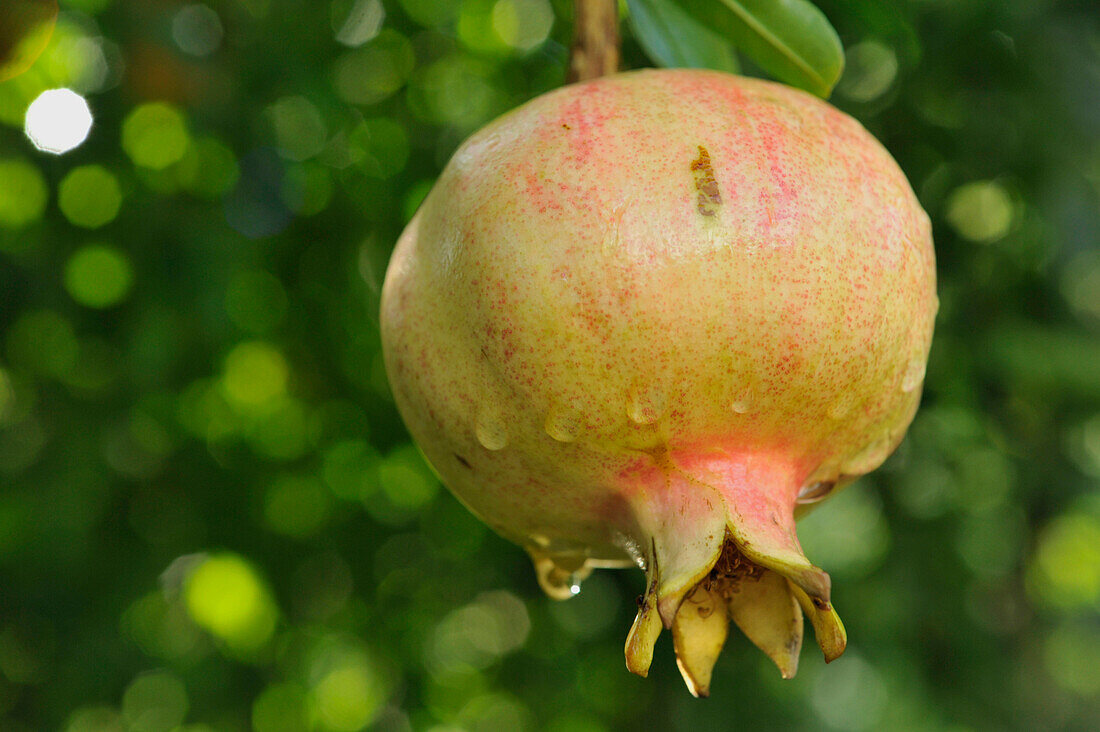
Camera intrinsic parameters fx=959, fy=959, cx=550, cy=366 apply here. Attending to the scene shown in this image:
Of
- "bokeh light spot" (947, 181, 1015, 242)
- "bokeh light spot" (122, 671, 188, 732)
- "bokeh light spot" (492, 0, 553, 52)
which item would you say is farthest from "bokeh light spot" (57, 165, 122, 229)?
"bokeh light spot" (947, 181, 1015, 242)

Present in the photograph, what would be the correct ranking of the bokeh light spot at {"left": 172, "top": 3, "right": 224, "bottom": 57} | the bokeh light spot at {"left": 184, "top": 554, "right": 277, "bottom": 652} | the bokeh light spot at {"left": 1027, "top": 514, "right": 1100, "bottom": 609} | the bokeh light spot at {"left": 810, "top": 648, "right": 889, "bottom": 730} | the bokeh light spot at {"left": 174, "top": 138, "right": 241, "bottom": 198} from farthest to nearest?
the bokeh light spot at {"left": 1027, "top": 514, "right": 1100, "bottom": 609} < the bokeh light spot at {"left": 810, "top": 648, "right": 889, "bottom": 730} < the bokeh light spot at {"left": 184, "top": 554, "right": 277, "bottom": 652} < the bokeh light spot at {"left": 174, "top": 138, "right": 241, "bottom": 198} < the bokeh light spot at {"left": 172, "top": 3, "right": 224, "bottom": 57}

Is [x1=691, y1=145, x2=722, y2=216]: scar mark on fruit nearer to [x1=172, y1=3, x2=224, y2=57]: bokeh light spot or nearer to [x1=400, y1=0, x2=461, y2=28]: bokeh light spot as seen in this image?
[x1=172, y1=3, x2=224, y2=57]: bokeh light spot

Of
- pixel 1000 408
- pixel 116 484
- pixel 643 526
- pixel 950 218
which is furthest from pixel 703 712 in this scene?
pixel 643 526

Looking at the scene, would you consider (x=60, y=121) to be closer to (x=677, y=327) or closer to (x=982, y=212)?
(x=677, y=327)

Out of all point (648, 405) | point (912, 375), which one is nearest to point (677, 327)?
point (648, 405)

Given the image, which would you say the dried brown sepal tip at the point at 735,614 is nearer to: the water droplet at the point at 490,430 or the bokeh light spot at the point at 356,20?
the water droplet at the point at 490,430

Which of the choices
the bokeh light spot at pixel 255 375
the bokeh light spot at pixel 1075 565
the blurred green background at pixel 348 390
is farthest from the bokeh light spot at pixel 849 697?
the bokeh light spot at pixel 255 375
